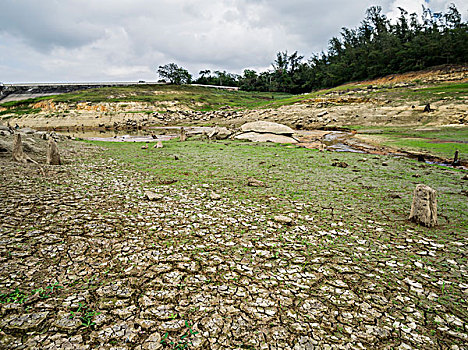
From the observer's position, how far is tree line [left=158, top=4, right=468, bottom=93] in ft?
231

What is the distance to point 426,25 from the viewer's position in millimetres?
94250

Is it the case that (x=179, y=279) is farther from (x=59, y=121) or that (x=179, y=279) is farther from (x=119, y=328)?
(x=59, y=121)

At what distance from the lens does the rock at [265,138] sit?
27891 millimetres

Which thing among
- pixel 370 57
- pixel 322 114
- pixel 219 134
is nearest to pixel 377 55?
pixel 370 57

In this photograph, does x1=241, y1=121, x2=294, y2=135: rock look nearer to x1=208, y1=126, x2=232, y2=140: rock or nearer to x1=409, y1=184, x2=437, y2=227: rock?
x1=208, y1=126, x2=232, y2=140: rock

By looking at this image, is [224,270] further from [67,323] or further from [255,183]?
[255,183]

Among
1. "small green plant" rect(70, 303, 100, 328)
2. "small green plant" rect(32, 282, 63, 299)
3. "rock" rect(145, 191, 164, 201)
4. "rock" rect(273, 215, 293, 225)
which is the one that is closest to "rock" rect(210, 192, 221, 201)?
"rock" rect(145, 191, 164, 201)

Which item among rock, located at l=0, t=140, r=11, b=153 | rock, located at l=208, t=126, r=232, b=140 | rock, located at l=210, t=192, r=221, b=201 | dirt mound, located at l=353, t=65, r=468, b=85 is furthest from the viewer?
dirt mound, located at l=353, t=65, r=468, b=85

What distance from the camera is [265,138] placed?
92.7 ft

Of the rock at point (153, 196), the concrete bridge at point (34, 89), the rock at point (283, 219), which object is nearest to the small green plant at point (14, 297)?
the rock at point (153, 196)

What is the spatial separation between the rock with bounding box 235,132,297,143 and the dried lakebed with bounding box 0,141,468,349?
62.5ft

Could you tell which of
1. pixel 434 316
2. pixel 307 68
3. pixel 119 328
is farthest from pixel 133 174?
pixel 307 68

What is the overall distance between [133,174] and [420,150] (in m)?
22.3

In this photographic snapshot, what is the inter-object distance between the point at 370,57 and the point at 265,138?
88.1m
